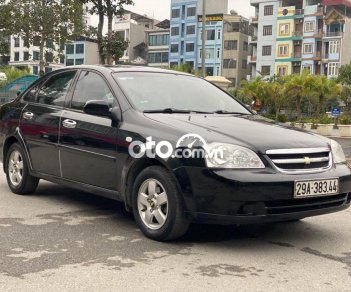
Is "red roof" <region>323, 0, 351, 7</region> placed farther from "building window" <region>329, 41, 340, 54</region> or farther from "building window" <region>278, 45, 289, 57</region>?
"building window" <region>278, 45, 289, 57</region>

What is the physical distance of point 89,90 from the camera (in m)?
5.52

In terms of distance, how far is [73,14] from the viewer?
3131 centimetres

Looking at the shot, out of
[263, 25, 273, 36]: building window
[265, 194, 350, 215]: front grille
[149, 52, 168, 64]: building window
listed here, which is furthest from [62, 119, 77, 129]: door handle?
[149, 52, 168, 64]: building window

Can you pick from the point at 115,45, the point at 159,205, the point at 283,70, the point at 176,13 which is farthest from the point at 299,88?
the point at 176,13

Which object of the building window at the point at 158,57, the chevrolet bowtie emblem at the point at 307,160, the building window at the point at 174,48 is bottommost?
the chevrolet bowtie emblem at the point at 307,160

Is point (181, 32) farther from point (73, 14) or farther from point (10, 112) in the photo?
point (10, 112)

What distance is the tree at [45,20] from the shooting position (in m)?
30.9

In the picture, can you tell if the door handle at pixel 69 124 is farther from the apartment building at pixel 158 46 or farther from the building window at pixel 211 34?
the apartment building at pixel 158 46

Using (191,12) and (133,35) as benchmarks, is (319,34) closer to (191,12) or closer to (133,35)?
(191,12)

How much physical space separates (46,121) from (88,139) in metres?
0.90

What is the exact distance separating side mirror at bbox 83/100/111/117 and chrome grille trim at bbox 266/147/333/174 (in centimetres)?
158

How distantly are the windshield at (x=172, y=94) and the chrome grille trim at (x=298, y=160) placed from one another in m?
1.15

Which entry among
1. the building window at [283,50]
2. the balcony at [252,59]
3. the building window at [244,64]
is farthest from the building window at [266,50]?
the building window at [244,64]

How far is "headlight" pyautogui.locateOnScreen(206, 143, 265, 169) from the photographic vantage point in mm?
4137
